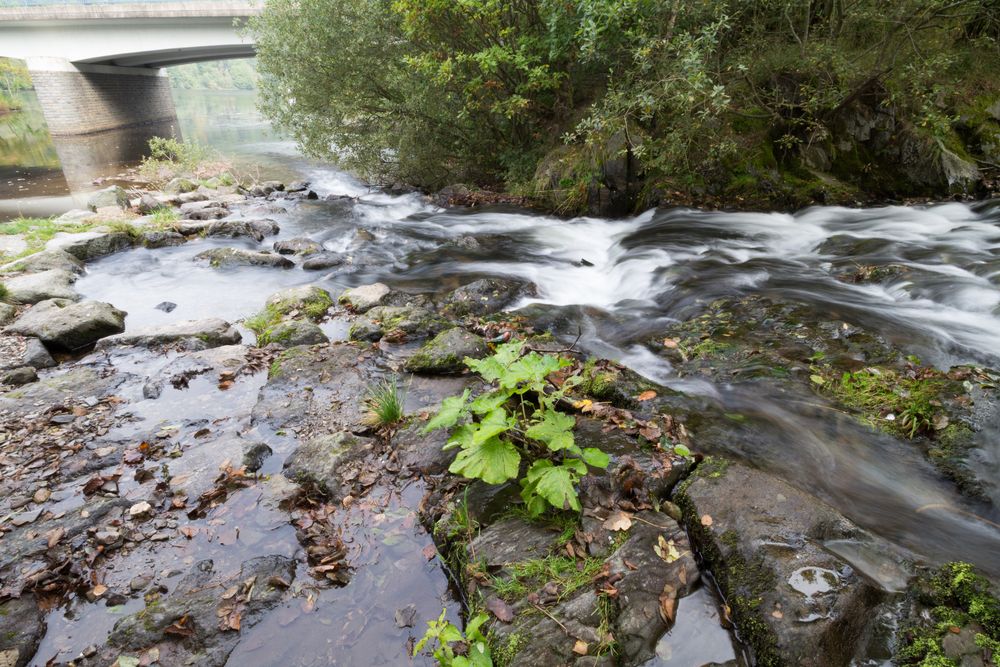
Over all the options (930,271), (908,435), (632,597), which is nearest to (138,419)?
(632,597)

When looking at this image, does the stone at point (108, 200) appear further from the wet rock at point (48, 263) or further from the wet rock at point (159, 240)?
the wet rock at point (48, 263)

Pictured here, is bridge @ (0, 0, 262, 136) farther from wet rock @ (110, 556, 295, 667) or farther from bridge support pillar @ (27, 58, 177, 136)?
wet rock @ (110, 556, 295, 667)

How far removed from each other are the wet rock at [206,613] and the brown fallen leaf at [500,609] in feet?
4.34

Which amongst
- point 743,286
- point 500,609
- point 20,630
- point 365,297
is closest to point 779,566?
point 500,609

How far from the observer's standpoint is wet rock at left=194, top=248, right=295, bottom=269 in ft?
32.6

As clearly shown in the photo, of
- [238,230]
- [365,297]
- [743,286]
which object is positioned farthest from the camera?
[238,230]

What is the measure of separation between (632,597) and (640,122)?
1017cm

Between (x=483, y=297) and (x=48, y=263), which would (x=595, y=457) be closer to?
(x=483, y=297)

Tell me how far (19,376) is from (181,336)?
5.13ft

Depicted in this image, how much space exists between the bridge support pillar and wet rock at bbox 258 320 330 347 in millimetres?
36252

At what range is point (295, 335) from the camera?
21.1ft

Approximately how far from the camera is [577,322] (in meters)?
7.00

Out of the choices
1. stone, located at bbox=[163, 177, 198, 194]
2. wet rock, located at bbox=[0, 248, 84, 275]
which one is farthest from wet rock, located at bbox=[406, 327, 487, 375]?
stone, located at bbox=[163, 177, 198, 194]

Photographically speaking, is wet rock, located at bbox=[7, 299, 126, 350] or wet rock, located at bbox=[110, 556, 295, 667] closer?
wet rock, located at bbox=[110, 556, 295, 667]
